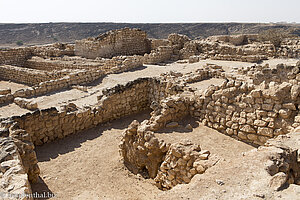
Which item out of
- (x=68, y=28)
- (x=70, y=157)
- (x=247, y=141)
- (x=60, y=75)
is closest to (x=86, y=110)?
(x=70, y=157)

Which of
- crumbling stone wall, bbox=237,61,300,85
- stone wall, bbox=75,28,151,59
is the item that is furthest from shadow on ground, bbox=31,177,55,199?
stone wall, bbox=75,28,151,59

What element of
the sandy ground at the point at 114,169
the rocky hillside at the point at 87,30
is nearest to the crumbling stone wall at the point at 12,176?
the sandy ground at the point at 114,169

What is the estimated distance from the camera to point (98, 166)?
6996 millimetres

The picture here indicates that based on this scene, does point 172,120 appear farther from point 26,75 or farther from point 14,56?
point 14,56

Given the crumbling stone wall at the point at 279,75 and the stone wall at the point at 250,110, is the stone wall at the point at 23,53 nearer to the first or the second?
the stone wall at the point at 250,110

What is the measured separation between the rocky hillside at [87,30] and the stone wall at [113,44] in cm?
4345

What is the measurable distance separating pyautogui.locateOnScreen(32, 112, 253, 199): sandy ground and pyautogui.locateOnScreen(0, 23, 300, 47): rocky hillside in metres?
57.1

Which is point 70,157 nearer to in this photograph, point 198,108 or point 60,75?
point 198,108

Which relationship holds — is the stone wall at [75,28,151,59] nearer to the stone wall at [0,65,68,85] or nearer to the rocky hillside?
the stone wall at [0,65,68,85]

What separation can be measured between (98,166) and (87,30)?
2805 inches

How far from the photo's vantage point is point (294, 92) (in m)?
5.94

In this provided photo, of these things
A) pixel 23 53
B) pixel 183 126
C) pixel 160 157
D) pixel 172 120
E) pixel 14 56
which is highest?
pixel 23 53

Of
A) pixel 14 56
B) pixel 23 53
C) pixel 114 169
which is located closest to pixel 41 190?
pixel 114 169

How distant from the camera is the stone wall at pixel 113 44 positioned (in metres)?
18.6
